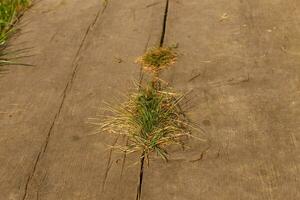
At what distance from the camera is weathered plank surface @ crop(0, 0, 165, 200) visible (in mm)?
2289

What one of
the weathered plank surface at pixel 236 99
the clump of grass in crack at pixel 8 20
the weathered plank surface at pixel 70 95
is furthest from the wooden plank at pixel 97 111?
the clump of grass in crack at pixel 8 20

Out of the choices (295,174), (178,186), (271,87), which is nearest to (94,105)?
(178,186)

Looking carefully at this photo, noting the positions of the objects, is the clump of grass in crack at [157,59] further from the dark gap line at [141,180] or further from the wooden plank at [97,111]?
the dark gap line at [141,180]

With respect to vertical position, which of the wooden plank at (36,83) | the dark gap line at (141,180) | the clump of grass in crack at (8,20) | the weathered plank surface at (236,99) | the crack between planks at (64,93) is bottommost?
the weathered plank surface at (236,99)

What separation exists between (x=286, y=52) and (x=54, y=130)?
1.53 m

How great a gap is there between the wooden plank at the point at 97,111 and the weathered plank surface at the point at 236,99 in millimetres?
150

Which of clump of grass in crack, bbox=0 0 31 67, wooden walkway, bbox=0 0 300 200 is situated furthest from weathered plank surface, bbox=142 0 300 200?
clump of grass in crack, bbox=0 0 31 67

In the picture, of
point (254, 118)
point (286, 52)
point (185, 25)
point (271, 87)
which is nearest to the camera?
point (254, 118)

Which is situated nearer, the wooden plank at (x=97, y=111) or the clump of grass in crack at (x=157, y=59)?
the wooden plank at (x=97, y=111)

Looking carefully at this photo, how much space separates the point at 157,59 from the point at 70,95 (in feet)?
2.01

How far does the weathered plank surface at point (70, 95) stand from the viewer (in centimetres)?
229

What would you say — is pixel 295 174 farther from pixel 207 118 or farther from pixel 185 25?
pixel 185 25

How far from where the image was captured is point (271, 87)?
2676 millimetres

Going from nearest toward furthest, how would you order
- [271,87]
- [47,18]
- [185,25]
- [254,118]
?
1. [254,118]
2. [271,87]
3. [185,25]
4. [47,18]
